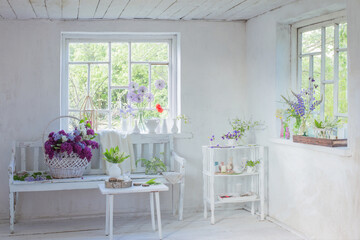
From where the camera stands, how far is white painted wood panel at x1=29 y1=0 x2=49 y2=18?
4523 mm

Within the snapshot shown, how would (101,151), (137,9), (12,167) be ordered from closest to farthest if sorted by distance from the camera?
(12,167), (137,9), (101,151)

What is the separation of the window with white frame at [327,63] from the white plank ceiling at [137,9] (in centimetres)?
45

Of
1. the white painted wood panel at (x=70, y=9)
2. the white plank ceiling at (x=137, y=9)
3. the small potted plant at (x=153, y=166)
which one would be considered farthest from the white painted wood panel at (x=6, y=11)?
the small potted plant at (x=153, y=166)

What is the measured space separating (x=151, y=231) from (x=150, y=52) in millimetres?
2156

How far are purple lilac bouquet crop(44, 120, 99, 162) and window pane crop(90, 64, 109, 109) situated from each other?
0.74 meters

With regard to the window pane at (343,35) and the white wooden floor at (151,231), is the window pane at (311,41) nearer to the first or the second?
the window pane at (343,35)

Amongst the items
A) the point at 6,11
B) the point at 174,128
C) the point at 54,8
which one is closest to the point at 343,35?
the point at 174,128

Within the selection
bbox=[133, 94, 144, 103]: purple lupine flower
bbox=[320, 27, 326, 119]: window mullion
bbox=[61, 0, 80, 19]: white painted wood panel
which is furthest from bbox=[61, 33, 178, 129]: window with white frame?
bbox=[320, 27, 326, 119]: window mullion

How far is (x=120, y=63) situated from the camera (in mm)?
5754

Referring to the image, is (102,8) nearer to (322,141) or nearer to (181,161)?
(181,161)

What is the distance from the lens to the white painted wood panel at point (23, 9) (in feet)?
14.8

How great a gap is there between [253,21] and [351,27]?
6.07 ft

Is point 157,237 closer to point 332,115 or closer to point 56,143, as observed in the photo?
point 56,143

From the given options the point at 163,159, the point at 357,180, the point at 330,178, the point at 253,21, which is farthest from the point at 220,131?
the point at 357,180
